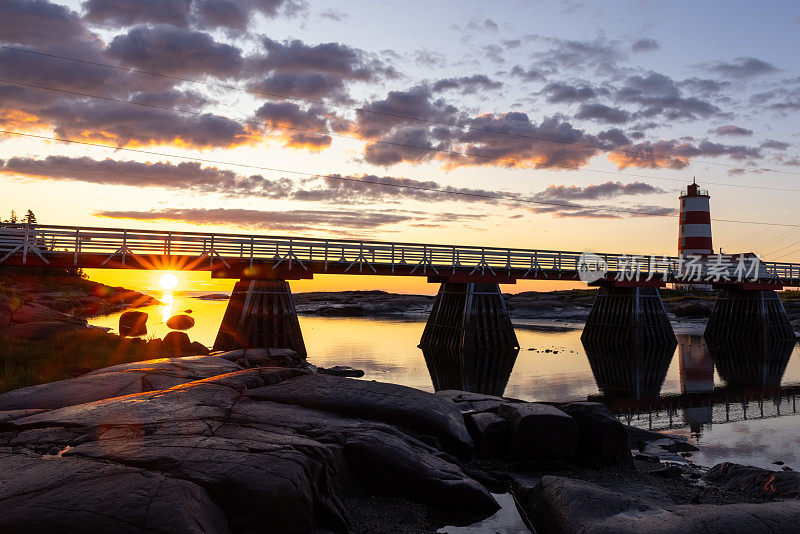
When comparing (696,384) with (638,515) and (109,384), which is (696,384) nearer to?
(638,515)

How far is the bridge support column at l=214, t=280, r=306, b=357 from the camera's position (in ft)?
89.3

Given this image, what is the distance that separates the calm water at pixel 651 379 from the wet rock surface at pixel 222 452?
280 inches

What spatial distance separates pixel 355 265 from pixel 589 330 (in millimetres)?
20068

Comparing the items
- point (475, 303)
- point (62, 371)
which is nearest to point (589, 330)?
point (475, 303)

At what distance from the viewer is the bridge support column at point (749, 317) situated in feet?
147

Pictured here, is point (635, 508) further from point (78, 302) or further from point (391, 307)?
point (391, 307)

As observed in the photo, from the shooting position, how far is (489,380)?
2508cm

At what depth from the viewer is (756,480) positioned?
34.2 ft

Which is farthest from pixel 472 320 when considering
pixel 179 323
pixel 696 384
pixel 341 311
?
pixel 341 311

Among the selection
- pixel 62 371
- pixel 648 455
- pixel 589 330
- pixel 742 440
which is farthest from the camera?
pixel 589 330

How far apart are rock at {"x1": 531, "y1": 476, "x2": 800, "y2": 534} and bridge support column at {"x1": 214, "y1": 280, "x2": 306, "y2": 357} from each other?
19986 millimetres

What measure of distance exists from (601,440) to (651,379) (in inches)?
650

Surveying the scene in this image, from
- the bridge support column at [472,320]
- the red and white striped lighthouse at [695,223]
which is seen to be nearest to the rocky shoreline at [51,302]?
the bridge support column at [472,320]

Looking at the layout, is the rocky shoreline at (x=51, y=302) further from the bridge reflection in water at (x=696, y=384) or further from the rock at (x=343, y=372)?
the bridge reflection in water at (x=696, y=384)
